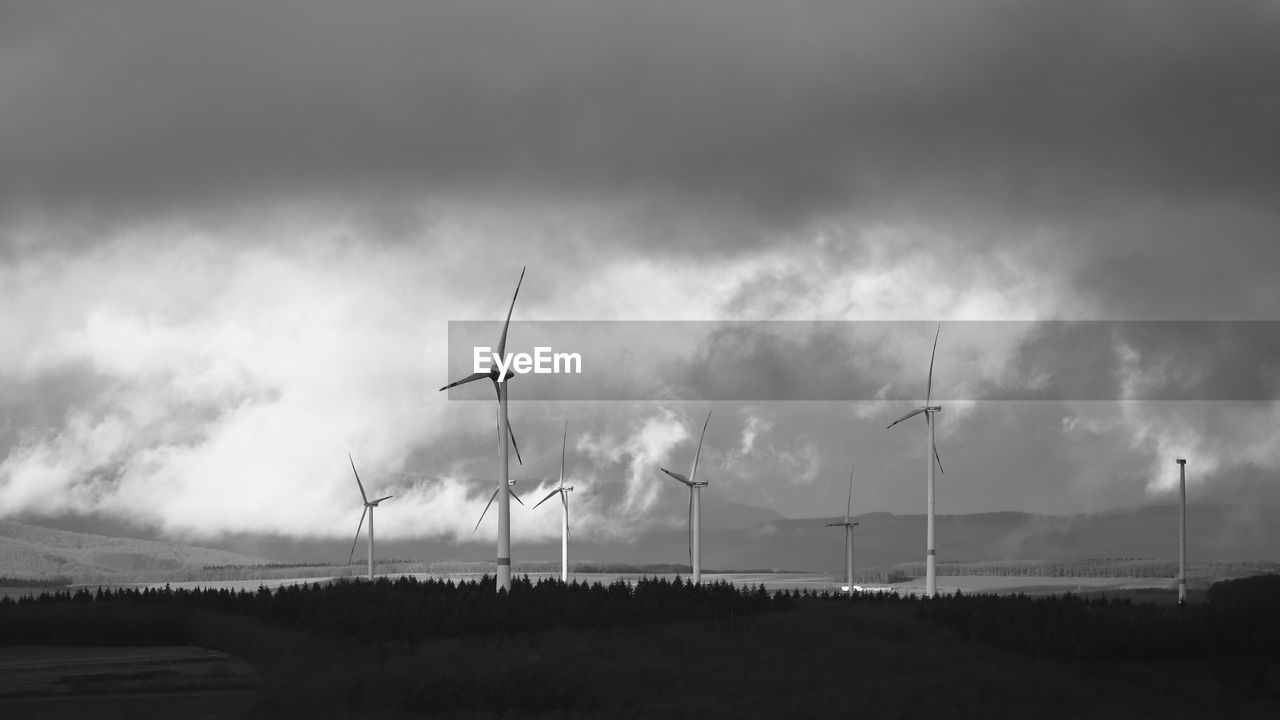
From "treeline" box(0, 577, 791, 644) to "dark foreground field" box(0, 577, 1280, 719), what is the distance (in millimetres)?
106

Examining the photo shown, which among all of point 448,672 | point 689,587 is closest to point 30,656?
point 448,672

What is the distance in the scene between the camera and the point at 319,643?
49.2 m

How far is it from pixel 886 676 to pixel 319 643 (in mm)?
19530

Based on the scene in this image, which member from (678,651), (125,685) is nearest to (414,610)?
(678,651)

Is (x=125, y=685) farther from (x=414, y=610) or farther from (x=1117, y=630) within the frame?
(x=1117, y=630)

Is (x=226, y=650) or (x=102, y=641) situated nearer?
(x=226, y=650)

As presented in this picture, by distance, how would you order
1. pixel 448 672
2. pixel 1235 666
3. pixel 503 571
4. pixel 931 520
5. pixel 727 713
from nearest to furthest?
1. pixel 727 713
2. pixel 448 672
3. pixel 1235 666
4. pixel 503 571
5. pixel 931 520

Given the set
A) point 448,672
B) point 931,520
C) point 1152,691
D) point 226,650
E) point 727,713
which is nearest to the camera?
point 727,713

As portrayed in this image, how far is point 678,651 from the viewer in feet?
154

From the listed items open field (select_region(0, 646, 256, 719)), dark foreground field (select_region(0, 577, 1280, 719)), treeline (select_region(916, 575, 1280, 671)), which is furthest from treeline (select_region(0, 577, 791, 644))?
treeline (select_region(916, 575, 1280, 671))

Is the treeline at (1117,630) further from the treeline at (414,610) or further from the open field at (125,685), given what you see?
the open field at (125,685)

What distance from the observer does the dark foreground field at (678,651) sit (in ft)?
128

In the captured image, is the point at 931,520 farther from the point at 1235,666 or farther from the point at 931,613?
the point at 1235,666

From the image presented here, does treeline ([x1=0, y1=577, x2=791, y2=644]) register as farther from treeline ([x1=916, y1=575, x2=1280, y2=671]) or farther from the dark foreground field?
treeline ([x1=916, y1=575, x2=1280, y2=671])
